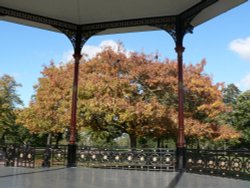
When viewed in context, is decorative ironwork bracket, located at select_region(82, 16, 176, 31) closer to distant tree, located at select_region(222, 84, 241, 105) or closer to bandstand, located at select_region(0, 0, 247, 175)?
bandstand, located at select_region(0, 0, 247, 175)

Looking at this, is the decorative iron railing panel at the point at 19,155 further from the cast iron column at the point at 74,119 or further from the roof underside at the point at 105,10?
the roof underside at the point at 105,10

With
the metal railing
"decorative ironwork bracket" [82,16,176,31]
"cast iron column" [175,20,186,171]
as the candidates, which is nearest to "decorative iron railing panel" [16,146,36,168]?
the metal railing

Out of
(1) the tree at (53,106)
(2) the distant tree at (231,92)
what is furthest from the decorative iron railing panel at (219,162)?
(2) the distant tree at (231,92)

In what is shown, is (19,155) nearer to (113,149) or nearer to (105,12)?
(113,149)

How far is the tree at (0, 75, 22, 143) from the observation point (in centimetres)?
2948

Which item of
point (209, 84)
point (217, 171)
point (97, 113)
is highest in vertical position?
point (209, 84)

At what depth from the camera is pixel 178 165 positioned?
29.5 feet

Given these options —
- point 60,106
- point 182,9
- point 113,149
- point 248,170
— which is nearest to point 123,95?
point 60,106

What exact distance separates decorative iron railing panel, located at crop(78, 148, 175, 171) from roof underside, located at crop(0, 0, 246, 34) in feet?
13.2

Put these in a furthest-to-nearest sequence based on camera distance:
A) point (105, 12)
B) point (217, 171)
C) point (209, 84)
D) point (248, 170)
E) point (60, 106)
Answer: point (60, 106)
point (209, 84)
point (105, 12)
point (217, 171)
point (248, 170)

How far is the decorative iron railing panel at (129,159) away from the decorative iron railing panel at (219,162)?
68cm

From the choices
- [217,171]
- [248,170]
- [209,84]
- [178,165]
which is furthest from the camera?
[209,84]

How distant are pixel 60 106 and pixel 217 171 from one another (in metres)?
12.6

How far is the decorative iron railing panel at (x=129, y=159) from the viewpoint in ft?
30.8
